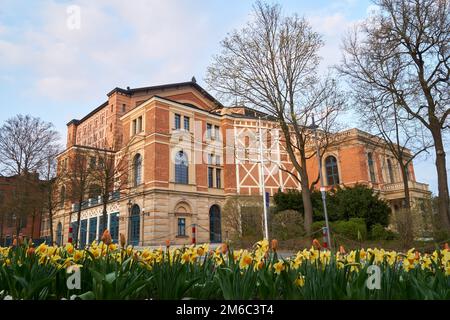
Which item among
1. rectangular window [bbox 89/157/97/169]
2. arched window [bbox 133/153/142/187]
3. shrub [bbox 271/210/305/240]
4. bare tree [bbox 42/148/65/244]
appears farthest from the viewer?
arched window [bbox 133/153/142/187]

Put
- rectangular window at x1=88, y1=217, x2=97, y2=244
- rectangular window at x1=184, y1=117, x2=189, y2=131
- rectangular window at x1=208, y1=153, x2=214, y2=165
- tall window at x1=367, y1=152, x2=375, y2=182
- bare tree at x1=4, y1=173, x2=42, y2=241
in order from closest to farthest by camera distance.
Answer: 1. bare tree at x1=4, y1=173, x2=42, y2=241
2. rectangular window at x1=184, y1=117, x2=189, y2=131
3. rectangular window at x1=208, y1=153, x2=214, y2=165
4. rectangular window at x1=88, y1=217, x2=97, y2=244
5. tall window at x1=367, y1=152, x2=375, y2=182

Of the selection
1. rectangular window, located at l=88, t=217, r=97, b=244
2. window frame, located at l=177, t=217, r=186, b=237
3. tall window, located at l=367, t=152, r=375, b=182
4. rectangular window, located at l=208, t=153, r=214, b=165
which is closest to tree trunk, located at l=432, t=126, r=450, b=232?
window frame, located at l=177, t=217, r=186, b=237

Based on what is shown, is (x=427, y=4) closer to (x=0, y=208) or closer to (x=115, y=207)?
(x=115, y=207)

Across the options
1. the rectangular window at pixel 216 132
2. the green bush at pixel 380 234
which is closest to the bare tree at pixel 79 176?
the rectangular window at pixel 216 132

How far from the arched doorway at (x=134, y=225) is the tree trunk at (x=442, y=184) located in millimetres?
23773

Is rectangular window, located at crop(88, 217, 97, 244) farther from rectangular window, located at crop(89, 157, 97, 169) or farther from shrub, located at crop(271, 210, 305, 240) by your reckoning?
shrub, located at crop(271, 210, 305, 240)

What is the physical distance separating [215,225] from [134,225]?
843cm

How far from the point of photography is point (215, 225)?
35.3 m

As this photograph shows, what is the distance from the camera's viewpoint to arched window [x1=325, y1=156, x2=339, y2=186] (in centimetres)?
4028

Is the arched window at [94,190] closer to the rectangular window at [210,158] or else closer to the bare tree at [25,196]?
the bare tree at [25,196]

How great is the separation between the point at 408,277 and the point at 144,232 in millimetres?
29148

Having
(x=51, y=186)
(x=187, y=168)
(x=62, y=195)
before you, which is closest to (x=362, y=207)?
(x=187, y=168)

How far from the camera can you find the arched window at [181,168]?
3328cm
